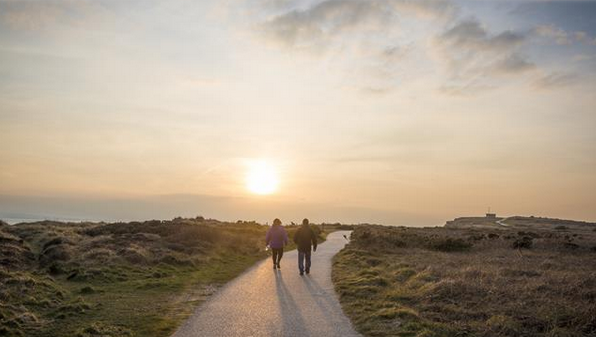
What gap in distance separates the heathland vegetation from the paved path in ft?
2.62

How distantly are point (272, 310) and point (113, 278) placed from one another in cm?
981

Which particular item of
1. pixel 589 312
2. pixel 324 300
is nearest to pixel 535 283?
pixel 589 312

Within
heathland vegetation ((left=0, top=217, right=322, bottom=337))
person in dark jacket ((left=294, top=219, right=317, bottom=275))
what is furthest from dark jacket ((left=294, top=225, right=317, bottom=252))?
heathland vegetation ((left=0, top=217, right=322, bottom=337))

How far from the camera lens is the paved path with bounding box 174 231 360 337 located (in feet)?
37.4

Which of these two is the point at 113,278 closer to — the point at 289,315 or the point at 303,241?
the point at 303,241

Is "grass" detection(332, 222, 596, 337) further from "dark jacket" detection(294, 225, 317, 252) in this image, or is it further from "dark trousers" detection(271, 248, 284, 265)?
"dark trousers" detection(271, 248, 284, 265)

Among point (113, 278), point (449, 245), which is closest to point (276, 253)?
point (113, 278)

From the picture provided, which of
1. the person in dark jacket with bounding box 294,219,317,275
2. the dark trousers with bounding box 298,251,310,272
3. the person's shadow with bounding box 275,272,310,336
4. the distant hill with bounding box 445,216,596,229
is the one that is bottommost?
the person's shadow with bounding box 275,272,310,336

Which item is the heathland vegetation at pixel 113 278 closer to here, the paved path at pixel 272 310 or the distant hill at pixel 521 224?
the paved path at pixel 272 310

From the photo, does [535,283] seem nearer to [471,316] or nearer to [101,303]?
[471,316]

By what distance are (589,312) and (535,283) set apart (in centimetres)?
455

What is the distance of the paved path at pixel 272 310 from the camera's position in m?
11.4

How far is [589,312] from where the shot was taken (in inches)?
456

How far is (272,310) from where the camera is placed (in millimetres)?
13570
